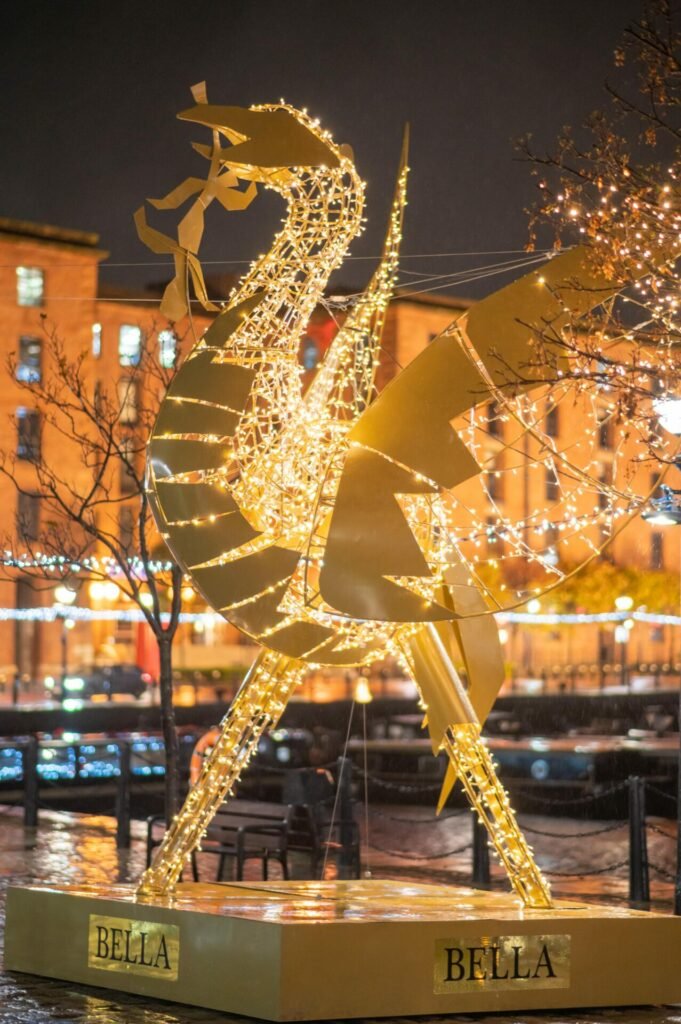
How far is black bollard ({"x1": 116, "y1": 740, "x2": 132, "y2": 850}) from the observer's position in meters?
16.0

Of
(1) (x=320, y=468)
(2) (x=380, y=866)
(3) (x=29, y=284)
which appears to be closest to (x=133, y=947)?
(1) (x=320, y=468)

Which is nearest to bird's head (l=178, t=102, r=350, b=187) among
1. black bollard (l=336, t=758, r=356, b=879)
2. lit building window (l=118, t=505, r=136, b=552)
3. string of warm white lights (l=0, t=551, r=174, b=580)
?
string of warm white lights (l=0, t=551, r=174, b=580)

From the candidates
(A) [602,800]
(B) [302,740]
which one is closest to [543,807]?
(A) [602,800]

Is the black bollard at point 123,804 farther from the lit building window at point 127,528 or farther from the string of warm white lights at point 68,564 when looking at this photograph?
the lit building window at point 127,528

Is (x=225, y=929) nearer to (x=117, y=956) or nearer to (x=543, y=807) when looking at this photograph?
(x=117, y=956)

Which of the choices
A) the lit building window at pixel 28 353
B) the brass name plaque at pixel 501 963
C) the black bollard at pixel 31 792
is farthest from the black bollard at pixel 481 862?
the lit building window at pixel 28 353

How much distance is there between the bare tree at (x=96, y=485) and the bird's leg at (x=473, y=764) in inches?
172

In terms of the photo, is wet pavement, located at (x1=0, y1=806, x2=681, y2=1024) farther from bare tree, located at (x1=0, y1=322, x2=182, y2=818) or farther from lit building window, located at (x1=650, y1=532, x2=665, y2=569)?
lit building window, located at (x1=650, y1=532, x2=665, y2=569)

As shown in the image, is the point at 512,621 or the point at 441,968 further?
the point at 512,621

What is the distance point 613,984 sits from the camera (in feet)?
27.0

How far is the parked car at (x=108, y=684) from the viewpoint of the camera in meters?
38.0

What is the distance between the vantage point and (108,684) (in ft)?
128

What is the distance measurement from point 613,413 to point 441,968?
2900 mm

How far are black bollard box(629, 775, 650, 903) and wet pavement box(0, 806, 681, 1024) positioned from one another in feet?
0.42
